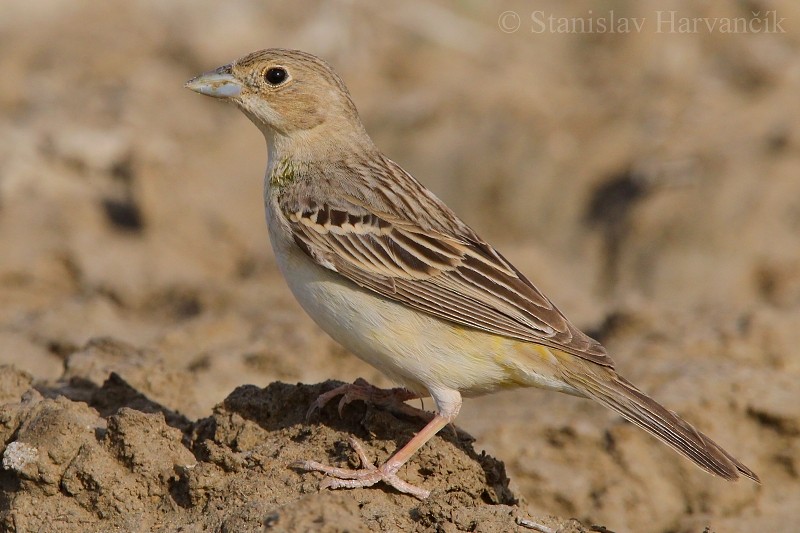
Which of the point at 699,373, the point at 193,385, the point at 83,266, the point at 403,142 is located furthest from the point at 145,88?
the point at 699,373

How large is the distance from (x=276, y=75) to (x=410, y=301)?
5.66 feet

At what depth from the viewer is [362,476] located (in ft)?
17.4

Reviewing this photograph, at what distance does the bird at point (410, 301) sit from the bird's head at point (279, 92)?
0.04ft

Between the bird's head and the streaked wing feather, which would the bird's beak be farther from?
the streaked wing feather

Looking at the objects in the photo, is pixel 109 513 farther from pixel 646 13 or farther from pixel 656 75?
pixel 646 13

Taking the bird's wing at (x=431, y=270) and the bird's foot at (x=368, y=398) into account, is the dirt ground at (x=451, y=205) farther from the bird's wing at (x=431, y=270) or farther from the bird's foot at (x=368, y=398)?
the bird's wing at (x=431, y=270)

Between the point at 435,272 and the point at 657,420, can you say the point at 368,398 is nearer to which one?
the point at 435,272

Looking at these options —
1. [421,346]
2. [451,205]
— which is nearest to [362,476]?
[421,346]

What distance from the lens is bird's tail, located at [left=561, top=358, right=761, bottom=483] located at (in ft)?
18.0

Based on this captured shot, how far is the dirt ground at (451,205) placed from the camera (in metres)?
5.35

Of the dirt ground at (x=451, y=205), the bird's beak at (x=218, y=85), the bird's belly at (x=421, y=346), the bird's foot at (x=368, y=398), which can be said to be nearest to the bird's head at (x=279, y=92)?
the bird's beak at (x=218, y=85)

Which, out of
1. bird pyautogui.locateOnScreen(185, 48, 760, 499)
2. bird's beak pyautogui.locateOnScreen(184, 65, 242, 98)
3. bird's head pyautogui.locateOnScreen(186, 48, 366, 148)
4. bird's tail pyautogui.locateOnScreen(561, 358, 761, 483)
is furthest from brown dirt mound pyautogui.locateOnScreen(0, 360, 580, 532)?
bird's beak pyautogui.locateOnScreen(184, 65, 242, 98)

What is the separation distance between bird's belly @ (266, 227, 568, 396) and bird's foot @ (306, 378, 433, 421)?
12cm

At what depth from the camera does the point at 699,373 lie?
7.63m
